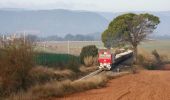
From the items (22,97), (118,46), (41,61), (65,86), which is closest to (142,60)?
(118,46)

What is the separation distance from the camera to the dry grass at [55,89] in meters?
25.4

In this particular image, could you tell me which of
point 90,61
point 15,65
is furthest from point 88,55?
point 15,65

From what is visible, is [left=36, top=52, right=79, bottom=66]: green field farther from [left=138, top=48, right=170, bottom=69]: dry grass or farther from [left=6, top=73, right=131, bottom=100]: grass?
[left=138, top=48, right=170, bottom=69]: dry grass

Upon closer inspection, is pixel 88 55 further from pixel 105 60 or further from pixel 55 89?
pixel 55 89

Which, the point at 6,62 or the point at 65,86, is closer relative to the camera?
the point at 6,62

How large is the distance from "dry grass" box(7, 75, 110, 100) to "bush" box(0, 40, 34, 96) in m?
1.06

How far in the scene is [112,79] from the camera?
1635 inches

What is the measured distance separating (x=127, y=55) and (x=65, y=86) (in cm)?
3351

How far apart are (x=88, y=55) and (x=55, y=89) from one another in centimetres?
2989

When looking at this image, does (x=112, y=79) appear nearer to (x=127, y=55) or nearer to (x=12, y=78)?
(x=12, y=78)

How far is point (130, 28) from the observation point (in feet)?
229

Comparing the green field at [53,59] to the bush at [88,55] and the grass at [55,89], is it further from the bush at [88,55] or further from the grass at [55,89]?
the grass at [55,89]

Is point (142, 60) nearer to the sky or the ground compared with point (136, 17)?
nearer to the ground

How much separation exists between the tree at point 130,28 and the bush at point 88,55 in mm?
8366
